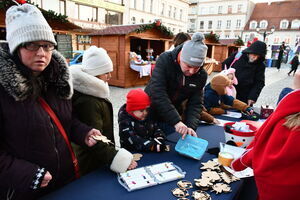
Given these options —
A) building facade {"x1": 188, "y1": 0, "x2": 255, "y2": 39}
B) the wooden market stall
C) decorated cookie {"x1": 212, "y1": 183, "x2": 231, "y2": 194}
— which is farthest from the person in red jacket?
building facade {"x1": 188, "y1": 0, "x2": 255, "y2": 39}

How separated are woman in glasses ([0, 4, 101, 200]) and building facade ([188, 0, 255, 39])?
41964mm

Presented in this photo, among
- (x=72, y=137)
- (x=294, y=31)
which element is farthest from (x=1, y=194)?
(x=294, y=31)

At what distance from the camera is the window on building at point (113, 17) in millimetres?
22873

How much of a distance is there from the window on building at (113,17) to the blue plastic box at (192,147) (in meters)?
23.3

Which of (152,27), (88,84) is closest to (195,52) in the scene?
(88,84)

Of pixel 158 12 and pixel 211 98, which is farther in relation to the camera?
pixel 158 12

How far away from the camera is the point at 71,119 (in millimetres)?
1330

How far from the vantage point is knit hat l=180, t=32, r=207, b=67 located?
1.69 metres

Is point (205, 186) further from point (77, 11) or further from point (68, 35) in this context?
point (77, 11)

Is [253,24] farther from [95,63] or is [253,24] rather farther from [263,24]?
[95,63]

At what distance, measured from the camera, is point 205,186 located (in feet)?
4.09

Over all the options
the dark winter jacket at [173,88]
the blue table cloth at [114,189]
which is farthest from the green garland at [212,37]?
the blue table cloth at [114,189]

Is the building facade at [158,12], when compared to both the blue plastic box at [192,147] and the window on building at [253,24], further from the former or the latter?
the blue plastic box at [192,147]

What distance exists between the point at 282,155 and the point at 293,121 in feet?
0.49
